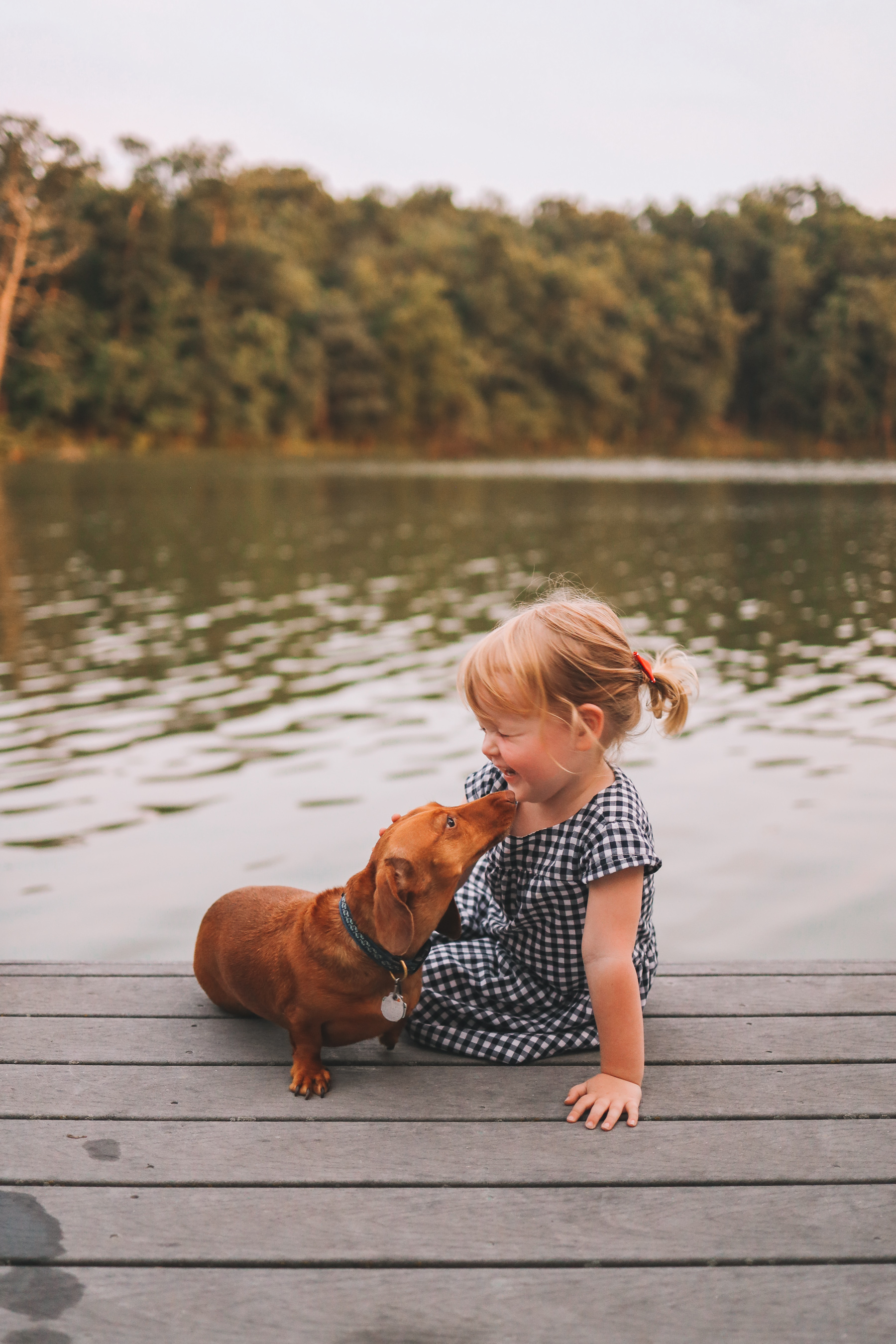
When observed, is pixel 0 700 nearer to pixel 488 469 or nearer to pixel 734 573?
pixel 734 573

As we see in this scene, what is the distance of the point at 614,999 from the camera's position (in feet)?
7.73

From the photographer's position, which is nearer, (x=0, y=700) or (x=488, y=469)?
(x=0, y=700)

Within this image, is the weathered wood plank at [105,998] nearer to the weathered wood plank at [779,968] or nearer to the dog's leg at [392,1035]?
the dog's leg at [392,1035]

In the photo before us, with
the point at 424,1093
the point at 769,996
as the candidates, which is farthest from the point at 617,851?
the point at 769,996

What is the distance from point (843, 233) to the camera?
8038 centimetres

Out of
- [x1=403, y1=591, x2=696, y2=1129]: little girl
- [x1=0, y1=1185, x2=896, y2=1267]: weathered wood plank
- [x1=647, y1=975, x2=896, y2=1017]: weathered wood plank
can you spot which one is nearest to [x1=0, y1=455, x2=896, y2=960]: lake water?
[x1=647, y1=975, x2=896, y2=1017]: weathered wood plank

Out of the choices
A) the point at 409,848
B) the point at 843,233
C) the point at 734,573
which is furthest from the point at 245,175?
the point at 409,848

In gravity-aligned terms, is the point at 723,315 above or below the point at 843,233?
below

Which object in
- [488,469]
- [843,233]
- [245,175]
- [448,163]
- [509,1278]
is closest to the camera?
[509,1278]

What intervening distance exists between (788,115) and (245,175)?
33.1m

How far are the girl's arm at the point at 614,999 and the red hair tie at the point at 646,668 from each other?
18.4 inches

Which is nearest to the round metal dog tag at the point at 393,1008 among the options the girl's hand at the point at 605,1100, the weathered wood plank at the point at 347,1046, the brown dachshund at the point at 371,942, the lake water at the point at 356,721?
the brown dachshund at the point at 371,942

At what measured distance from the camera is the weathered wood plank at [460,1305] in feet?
5.49

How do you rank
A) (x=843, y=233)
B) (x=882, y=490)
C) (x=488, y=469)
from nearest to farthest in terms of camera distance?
1. (x=882, y=490)
2. (x=488, y=469)
3. (x=843, y=233)
